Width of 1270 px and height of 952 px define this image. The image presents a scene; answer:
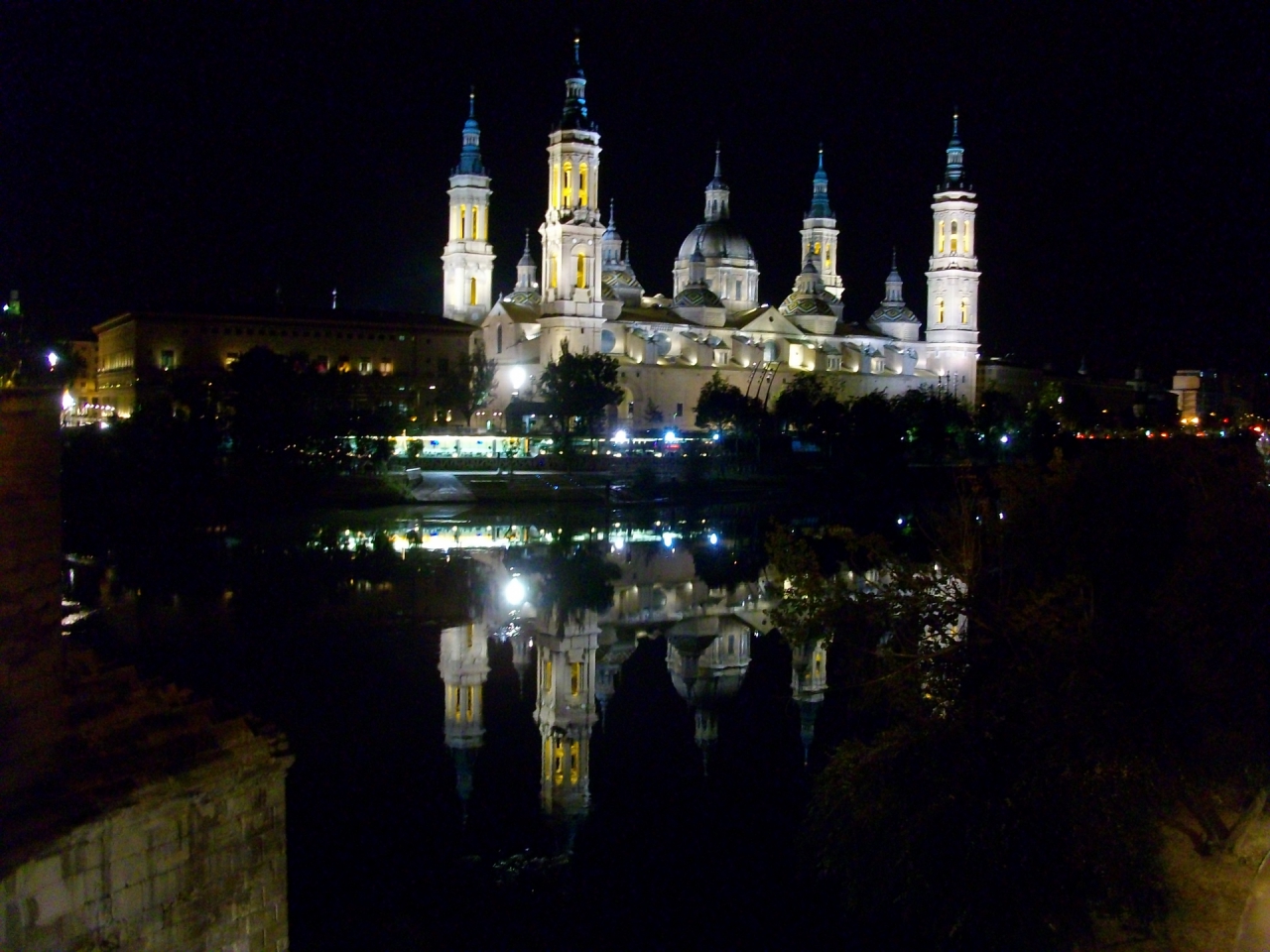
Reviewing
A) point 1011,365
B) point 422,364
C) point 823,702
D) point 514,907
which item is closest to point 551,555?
point 823,702

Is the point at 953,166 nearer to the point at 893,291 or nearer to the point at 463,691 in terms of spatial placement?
the point at 893,291

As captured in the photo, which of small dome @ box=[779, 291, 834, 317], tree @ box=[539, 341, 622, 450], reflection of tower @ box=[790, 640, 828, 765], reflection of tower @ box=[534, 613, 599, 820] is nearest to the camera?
reflection of tower @ box=[534, 613, 599, 820]

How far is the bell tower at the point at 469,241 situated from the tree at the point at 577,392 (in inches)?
375

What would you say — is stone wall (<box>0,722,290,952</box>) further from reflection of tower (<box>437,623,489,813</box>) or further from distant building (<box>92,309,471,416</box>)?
distant building (<box>92,309,471,416</box>)

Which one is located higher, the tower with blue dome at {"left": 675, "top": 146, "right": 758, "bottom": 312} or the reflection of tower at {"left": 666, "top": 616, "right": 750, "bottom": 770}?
the tower with blue dome at {"left": 675, "top": 146, "right": 758, "bottom": 312}

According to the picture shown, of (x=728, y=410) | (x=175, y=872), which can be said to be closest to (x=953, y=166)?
(x=728, y=410)

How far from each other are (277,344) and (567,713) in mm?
37430

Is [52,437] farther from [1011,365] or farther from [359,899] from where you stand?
[1011,365]

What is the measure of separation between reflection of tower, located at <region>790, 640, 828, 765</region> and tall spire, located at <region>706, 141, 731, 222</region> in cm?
4411

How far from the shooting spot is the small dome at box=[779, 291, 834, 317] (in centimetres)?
6069

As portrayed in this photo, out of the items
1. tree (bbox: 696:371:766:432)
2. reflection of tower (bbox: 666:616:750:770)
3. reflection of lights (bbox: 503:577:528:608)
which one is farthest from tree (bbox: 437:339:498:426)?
reflection of tower (bbox: 666:616:750:770)

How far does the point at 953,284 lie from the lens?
2436 inches

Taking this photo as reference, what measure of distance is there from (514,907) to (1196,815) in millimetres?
4702

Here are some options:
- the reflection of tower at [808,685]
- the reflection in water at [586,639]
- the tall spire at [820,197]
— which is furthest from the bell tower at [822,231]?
the reflection of tower at [808,685]
